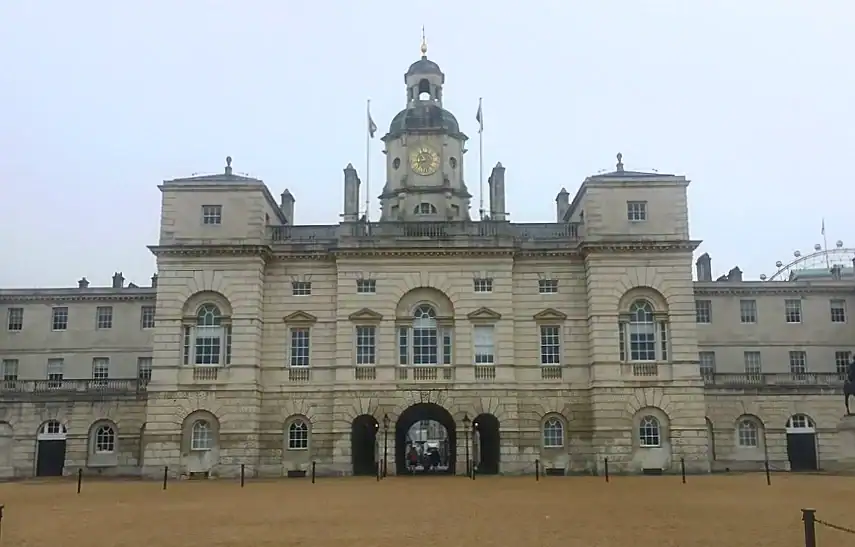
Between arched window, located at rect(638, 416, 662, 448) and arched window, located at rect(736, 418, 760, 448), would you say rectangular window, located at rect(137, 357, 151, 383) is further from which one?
arched window, located at rect(736, 418, 760, 448)

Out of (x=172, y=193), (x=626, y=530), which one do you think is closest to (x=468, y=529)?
(x=626, y=530)

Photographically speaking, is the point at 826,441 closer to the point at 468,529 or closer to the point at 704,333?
the point at 704,333

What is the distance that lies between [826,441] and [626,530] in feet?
110

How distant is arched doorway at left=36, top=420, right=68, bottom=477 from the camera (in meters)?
49.3

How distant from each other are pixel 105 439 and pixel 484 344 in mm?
21329

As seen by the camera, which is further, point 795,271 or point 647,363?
point 795,271

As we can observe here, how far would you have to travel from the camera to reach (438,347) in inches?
1781

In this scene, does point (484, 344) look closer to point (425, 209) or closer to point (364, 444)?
point (364, 444)

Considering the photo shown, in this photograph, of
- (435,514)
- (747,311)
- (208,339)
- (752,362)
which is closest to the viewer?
(435,514)

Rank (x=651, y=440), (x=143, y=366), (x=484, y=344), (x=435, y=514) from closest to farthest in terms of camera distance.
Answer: (x=435, y=514), (x=651, y=440), (x=484, y=344), (x=143, y=366)

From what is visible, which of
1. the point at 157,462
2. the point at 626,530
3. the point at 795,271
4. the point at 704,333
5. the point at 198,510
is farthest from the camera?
the point at 795,271

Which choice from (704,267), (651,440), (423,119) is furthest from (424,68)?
(651,440)

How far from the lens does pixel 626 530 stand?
20.0 m

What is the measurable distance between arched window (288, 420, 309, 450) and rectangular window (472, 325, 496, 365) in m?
8.97
